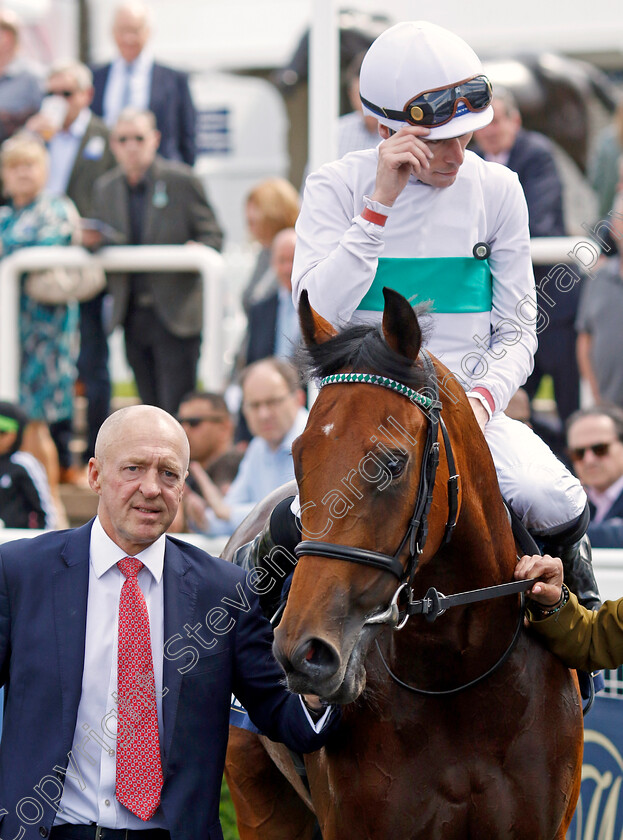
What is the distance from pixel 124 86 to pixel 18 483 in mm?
3290

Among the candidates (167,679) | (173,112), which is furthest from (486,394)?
(173,112)

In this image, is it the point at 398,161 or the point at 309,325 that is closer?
the point at 309,325

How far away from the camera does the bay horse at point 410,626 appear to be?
2533 mm

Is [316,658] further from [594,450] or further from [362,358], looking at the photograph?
[594,450]

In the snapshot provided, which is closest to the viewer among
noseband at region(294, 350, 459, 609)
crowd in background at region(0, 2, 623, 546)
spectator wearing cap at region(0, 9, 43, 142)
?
noseband at region(294, 350, 459, 609)

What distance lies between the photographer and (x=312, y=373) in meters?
2.79

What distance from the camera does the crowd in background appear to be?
20.5ft

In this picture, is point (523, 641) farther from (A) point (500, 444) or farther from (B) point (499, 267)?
(B) point (499, 267)

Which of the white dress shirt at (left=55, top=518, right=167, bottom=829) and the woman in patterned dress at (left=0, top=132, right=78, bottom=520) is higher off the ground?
the white dress shirt at (left=55, top=518, right=167, bottom=829)

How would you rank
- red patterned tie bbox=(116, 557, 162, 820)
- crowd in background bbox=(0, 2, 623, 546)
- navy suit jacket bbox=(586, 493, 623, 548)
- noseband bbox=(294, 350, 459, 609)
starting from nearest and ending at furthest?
noseband bbox=(294, 350, 459, 609) < red patterned tie bbox=(116, 557, 162, 820) < navy suit jacket bbox=(586, 493, 623, 548) < crowd in background bbox=(0, 2, 623, 546)

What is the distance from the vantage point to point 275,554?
3309mm

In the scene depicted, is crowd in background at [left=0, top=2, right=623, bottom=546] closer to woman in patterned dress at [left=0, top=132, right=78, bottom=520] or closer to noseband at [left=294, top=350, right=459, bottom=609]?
woman in patterned dress at [left=0, top=132, right=78, bottom=520]

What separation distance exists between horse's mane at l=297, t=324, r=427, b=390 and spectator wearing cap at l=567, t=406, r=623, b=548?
326cm

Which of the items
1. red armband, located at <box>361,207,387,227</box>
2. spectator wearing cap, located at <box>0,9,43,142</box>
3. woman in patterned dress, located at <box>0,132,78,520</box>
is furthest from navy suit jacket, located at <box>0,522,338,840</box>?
spectator wearing cap, located at <box>0,9,43,142</box>
